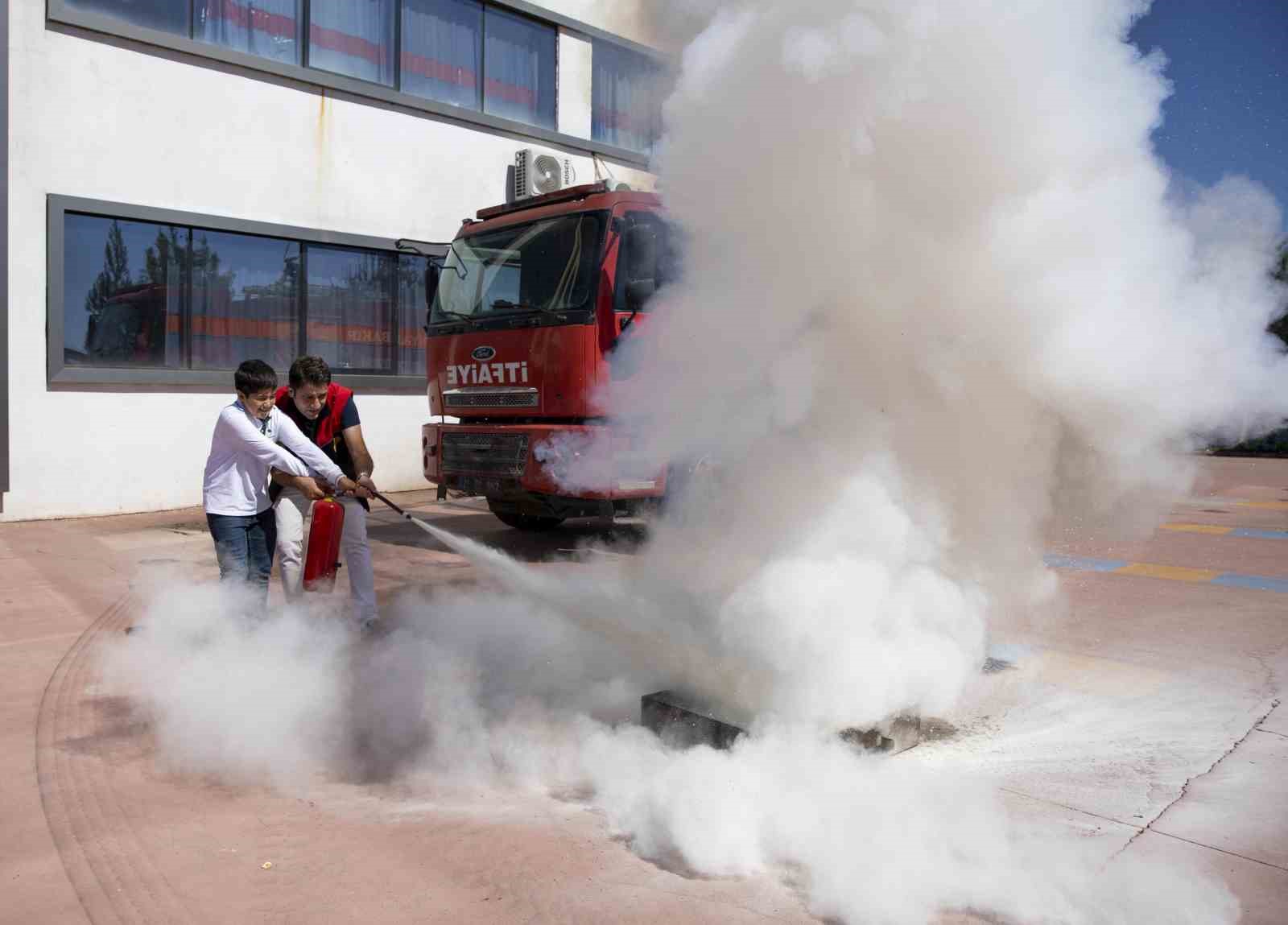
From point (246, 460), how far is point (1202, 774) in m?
4.48

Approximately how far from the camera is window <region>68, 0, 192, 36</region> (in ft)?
32.3

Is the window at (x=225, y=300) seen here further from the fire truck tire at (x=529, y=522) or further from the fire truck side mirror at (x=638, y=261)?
the fire truck side mirror at (x=638, y=261)

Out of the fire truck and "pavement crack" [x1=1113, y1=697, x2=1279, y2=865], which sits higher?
the fire truck

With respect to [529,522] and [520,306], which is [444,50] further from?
[529,522]

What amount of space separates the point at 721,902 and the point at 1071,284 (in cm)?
260

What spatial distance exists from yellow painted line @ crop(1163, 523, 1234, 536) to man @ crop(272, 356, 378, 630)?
8982 millimetres

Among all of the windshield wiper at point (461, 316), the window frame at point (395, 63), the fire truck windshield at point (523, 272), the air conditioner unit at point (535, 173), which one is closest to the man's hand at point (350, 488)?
the fire truck windshield at point (523, 272)

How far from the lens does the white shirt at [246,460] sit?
4.85 m

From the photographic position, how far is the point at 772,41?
153 inches

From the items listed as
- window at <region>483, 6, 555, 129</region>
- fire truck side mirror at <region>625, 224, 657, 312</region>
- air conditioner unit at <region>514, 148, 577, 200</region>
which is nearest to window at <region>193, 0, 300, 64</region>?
window at <region>483, 6, 555, 129</region>

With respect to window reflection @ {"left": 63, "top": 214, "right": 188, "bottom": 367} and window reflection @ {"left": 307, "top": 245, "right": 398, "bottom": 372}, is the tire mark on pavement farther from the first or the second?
window reflection @ {"left": 307, "top": 245, "right": 398, "bottom": 372}

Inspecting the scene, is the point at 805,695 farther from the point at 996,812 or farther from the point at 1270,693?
the point at 1270,693

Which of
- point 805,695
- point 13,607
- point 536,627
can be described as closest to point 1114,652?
point 805,695

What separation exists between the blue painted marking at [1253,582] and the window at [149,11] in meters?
11.2
